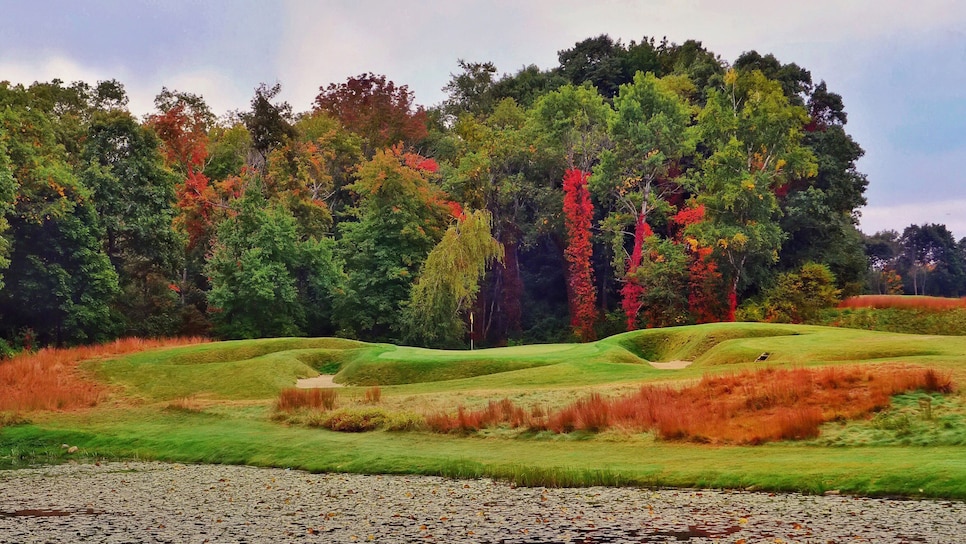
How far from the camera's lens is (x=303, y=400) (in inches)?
930

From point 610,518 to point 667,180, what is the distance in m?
50.2

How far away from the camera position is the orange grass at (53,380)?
86.7 feet

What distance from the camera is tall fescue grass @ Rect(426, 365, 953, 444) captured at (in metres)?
17.3

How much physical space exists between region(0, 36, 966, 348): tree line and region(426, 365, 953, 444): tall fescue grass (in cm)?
2851

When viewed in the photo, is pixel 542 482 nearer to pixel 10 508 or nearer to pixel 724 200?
pixel 10 508

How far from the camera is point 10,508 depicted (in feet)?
43.2

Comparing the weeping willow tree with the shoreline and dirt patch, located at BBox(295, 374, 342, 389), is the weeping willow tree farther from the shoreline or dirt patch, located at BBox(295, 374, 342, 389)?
the shoreline

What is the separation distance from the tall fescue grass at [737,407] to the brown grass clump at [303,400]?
435 centimetres

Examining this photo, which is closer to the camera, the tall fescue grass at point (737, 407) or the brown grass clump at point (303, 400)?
the tall fescue grass at point (737, 407)

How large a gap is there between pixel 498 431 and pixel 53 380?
727 inches

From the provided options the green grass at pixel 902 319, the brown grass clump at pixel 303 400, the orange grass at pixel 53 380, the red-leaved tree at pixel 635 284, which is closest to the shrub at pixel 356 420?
the brown grass clump at pixel 303 400

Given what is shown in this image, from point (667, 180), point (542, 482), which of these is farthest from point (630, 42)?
point (542, 482)

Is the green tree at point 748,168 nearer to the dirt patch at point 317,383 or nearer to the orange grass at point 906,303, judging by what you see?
the orange grass at point 906,303

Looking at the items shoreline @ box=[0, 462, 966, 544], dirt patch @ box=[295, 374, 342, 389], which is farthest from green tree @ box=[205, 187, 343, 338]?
shoreline @ box=[0, 462, 966, 544]
